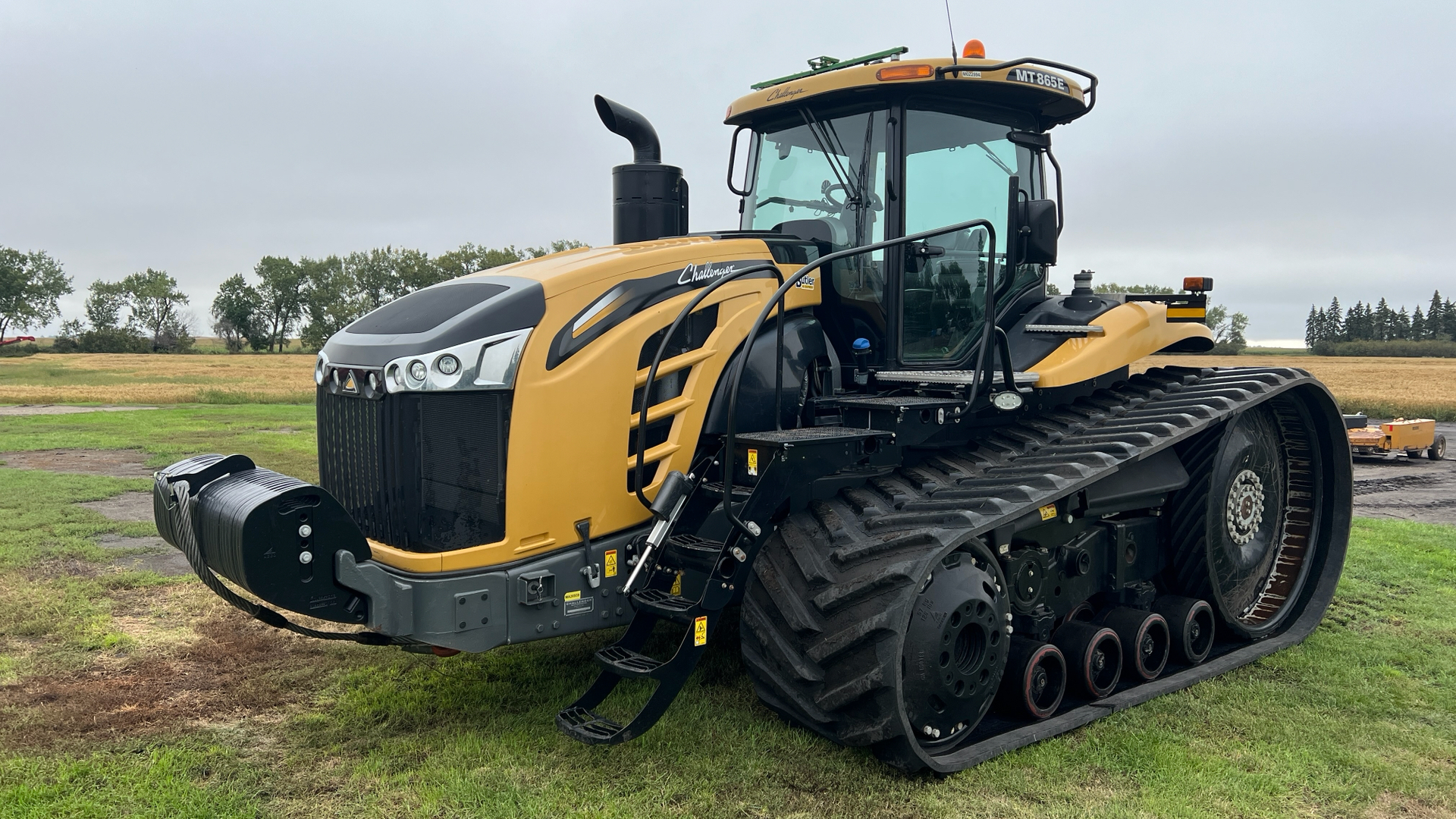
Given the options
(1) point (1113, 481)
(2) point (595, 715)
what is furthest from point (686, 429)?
(1) point (1113, 481)

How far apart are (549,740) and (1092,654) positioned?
2696 millimetres

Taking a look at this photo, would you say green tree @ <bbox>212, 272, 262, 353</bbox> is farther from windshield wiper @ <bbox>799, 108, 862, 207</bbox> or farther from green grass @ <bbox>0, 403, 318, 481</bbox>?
windshield wiper @ <bbox>799, 108, 862, 207</bbox>

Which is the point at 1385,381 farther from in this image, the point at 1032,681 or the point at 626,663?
the point at 626,663

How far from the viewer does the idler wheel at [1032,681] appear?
16.4 ft

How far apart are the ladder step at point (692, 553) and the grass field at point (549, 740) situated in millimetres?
795

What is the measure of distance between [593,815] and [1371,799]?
3.20m

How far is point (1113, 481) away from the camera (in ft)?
18.6

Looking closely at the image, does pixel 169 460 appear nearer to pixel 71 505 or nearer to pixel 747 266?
pixel 71 505

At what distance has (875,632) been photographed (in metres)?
4.26

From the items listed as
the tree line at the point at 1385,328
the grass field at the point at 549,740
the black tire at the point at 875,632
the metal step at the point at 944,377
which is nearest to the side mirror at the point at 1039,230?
the metal step at the point at 944,377

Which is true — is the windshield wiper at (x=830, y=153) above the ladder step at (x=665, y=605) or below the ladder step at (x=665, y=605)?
above

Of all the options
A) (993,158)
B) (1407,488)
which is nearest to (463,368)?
(993,158)

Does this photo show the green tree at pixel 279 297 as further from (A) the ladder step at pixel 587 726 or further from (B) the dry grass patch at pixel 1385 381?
(A) the ladder step at pixel 587 726

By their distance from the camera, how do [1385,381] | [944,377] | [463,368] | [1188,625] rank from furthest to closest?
[1385,381]
[1188,625]
[944,377]
[463,368]
